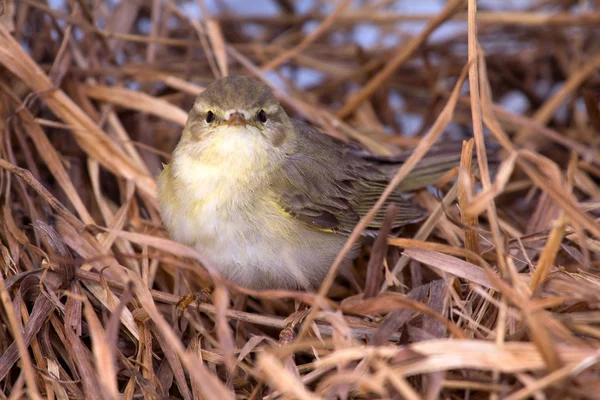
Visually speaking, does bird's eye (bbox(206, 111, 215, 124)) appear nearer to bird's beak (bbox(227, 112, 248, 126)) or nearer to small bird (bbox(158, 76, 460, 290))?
small bird (bbox(158, 76, 460, 290))

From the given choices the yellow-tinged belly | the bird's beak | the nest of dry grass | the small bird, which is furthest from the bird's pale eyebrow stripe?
the nest of dry grass

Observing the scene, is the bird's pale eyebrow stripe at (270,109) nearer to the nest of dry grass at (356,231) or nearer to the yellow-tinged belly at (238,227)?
the yellow-tinged belly at (238,227)

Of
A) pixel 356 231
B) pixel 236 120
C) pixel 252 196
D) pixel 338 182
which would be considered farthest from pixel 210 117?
pixel 356 231

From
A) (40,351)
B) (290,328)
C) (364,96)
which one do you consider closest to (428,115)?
(364,96)

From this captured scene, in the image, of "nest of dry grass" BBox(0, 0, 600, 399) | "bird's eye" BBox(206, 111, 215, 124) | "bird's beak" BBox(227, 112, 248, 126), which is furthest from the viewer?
"bird's eye" BBox(206, 111, 215, 124)

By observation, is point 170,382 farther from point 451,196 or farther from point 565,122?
point 565,122

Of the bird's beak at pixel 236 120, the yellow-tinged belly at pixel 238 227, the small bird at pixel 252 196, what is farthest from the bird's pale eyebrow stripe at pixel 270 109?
the yellow-tinged belly at pixel 238 227
